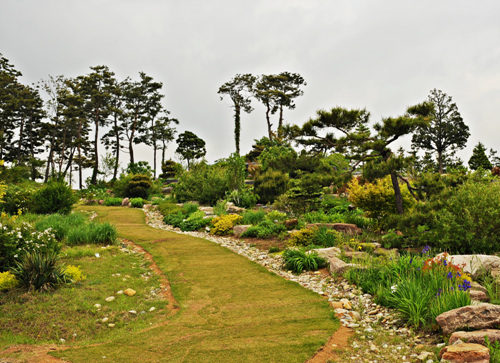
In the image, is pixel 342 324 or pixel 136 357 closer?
pixel 136 357

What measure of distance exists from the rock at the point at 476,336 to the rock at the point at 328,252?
365 cm

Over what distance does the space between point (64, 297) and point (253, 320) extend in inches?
118

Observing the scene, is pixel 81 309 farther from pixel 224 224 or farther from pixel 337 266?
pixel 224 224

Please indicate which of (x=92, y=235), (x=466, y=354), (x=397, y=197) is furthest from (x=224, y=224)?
(x=466, y=354)

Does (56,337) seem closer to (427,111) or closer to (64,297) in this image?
(64,297)

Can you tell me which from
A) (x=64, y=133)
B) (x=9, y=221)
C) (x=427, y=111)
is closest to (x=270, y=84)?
(x=64, y=133)

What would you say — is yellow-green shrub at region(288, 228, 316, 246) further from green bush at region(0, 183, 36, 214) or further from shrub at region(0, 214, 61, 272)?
green bush at region(0, 183, 36, 214)

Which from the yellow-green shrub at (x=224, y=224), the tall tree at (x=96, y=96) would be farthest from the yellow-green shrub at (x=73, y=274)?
the tall tree at (x=96, y=96)

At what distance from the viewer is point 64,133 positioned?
1375 inches

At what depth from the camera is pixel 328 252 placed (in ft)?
24.3

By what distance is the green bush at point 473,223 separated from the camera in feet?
22.1

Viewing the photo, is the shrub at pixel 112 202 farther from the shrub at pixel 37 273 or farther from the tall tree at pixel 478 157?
the tall tree at pixel 478 157

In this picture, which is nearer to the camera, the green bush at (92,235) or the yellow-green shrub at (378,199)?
the green bush at (92,235)

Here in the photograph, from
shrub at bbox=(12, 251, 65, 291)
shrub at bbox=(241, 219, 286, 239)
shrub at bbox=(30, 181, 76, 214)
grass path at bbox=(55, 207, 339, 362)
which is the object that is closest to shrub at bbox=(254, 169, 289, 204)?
shrub at bbox=(241, 219, 286, 239)
